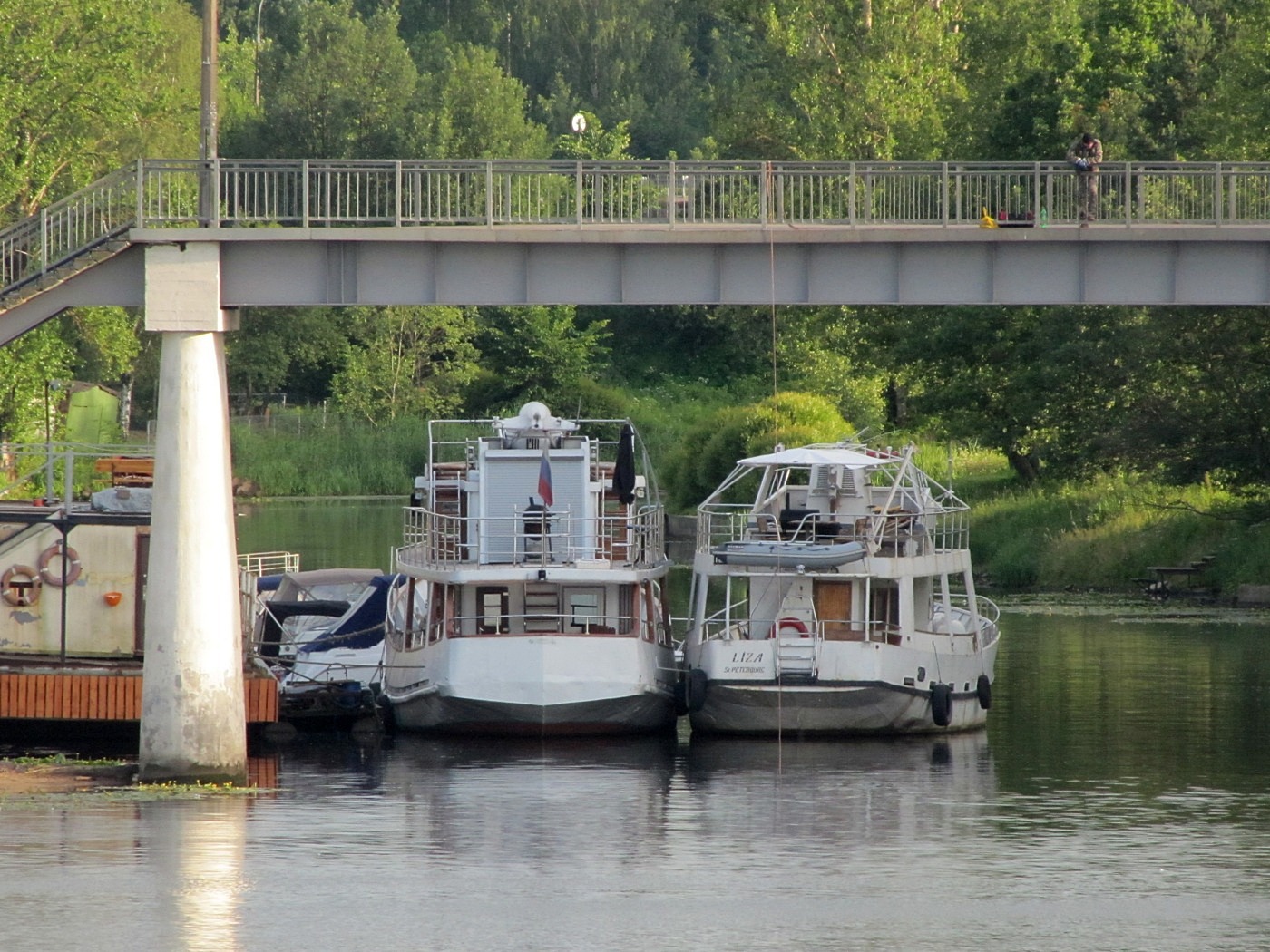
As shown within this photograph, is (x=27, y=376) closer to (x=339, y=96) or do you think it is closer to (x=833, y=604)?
(x=833, y=604)

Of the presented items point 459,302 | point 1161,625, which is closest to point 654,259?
point 459,302

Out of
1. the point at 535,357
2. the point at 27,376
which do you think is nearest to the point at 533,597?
the point at 27,376

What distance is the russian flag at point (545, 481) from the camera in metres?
39.1

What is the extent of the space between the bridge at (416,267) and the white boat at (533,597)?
3.38m

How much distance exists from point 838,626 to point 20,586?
13781 millimetres

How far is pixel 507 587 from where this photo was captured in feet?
126

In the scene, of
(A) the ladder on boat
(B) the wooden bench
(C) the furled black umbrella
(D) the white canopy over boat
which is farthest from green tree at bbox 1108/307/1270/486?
(B) the wooden bench

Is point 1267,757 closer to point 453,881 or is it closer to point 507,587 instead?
point 507,587

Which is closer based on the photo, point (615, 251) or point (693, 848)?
point (693, 848)

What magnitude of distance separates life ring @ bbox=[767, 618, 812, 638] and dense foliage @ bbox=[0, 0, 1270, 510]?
5635mm

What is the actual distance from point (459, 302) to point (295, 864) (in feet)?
36.2

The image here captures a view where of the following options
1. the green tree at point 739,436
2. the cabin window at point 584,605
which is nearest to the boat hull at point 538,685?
the cabin window at point 584,605

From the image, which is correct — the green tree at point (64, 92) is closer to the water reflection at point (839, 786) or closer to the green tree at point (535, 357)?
the green tree at point (535, 357)

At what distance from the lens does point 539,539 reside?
39.6 meters
